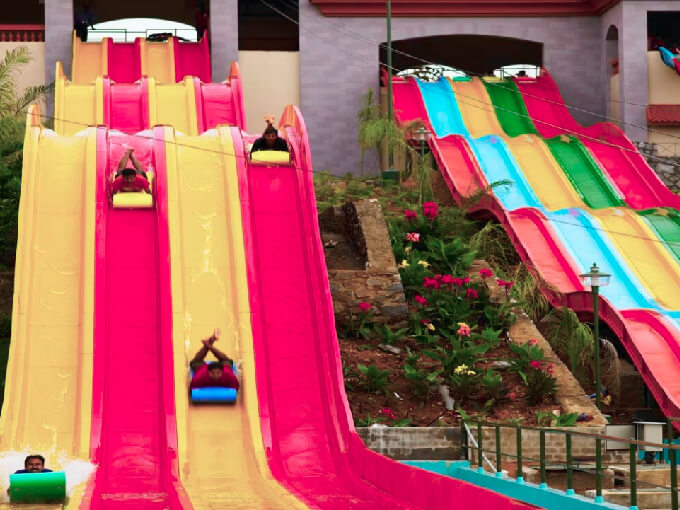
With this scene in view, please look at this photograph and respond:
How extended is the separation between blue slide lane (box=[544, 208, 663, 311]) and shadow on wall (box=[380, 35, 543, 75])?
15.3 metres

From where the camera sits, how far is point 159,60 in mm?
35562

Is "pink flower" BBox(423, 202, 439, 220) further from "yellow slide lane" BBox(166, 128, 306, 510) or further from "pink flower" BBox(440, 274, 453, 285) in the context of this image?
"yellow slide lane" BBox(166, 128, 306, 510)

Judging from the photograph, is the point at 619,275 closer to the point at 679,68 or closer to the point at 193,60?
the point at 679,68

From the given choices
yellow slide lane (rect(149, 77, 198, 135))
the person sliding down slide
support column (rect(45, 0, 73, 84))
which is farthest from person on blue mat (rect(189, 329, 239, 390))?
support column (rect(45, 0, 73, 84))

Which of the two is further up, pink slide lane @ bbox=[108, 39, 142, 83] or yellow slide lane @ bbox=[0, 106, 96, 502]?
pink slide lane @ bbox=[108, 39, 142, 83]

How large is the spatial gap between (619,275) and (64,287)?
10.3 m

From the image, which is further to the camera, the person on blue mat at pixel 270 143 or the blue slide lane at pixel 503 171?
the blue slide lane at pixel 503 171

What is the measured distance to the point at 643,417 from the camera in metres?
23.0

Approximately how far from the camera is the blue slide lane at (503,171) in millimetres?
30500

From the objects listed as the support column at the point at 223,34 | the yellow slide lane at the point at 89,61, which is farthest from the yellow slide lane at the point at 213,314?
the support column at the point at 223,34

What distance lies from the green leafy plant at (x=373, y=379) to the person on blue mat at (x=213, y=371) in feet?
8.12

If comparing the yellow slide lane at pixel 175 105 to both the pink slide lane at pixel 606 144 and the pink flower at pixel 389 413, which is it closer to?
the pink slide lane at pixel 606 144

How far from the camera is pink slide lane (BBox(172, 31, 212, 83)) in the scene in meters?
35.3

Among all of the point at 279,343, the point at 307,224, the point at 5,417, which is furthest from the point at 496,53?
the point at 5,417
